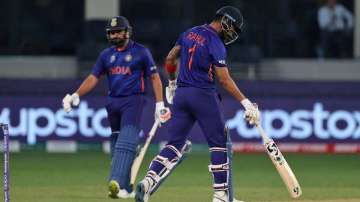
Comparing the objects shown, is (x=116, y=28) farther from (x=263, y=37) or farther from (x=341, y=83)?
(x=263, y=37)

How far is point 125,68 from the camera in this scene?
14.5 metres

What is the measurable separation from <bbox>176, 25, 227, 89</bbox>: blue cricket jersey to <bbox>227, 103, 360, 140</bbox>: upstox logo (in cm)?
883

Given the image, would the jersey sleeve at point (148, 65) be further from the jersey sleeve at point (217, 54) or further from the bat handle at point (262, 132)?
the bat handle at point (262, 132)

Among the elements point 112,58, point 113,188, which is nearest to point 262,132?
point 113,188

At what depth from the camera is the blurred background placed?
22.3 m

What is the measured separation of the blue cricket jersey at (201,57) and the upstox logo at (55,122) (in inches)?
343

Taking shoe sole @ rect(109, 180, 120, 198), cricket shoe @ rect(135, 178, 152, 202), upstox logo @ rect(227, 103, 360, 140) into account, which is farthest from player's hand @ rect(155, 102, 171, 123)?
upstox logo @ rect(227, 103, 360, 140)

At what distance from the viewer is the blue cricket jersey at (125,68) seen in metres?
14.5

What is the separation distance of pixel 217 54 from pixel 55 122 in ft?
30.3

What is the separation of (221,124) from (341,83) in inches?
387

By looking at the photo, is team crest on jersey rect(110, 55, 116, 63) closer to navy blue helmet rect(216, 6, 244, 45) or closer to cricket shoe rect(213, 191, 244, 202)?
navy blue helmet rect(216, 6, 244, 45)

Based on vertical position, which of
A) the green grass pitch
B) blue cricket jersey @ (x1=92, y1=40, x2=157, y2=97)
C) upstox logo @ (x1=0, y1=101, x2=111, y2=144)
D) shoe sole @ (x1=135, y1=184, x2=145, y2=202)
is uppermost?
blue cricket jersey @ (x1=92, y1=40, x2=157, y2=97)

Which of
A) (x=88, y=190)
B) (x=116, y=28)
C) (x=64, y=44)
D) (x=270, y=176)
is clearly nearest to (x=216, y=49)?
(x=116, y=28)

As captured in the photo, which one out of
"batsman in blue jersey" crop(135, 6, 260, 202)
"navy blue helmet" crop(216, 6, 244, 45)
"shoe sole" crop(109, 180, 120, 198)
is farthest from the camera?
"shoe sole" crop(109, 180, 120, 198)
